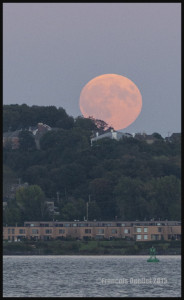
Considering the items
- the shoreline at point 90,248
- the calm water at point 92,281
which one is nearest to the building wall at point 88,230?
the shoreline at point 90,248

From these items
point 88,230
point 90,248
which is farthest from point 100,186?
point 90,248

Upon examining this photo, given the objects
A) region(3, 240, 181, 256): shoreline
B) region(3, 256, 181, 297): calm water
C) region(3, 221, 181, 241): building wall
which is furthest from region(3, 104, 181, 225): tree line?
region(3, 256, 181, 297): calm water

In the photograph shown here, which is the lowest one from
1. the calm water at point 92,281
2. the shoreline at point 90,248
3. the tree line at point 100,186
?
the calm water at point 92,281

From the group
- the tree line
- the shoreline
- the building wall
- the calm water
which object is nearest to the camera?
the calm water

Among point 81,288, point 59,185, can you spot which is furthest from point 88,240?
point 81,288

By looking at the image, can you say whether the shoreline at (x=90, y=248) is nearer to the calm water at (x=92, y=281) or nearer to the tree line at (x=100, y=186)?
the tree line at (x=100, y=186)

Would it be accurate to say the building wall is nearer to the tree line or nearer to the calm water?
the tree line

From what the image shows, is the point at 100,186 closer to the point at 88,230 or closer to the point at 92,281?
the point at 88,230
